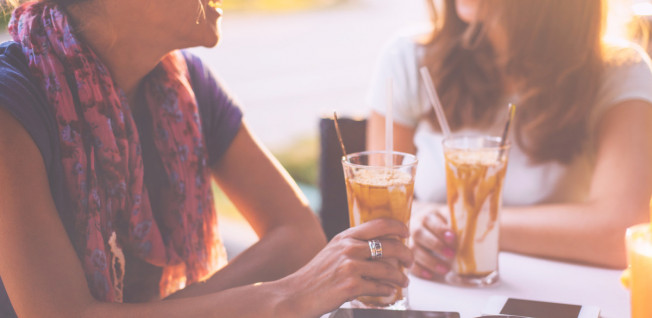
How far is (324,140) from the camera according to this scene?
6.65 feet

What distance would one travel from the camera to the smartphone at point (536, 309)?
1.04 meters

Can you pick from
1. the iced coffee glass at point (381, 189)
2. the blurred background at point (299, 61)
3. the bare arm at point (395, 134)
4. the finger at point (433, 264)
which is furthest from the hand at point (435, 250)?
the blurred background at point (299, 61)

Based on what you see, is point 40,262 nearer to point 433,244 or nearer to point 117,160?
point 117,160

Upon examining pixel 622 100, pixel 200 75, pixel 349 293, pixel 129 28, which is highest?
pixel 129 28

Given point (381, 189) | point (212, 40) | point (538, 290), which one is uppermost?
point (212, 40)

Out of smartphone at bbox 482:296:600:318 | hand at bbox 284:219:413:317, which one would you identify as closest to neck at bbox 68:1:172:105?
hand at bbox 284:219:413:317

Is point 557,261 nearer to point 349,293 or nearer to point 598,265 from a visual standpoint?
point 598,265

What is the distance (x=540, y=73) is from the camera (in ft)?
5.86

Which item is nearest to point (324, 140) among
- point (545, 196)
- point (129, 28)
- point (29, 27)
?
point (545, 196)

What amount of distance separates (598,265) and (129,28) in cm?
112

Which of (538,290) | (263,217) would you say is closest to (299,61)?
(263,217)

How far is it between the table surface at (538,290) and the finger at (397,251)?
0.11m

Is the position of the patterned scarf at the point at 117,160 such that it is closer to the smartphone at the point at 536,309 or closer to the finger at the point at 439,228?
the finger at the point at 439,228

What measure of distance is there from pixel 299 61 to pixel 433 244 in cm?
862
